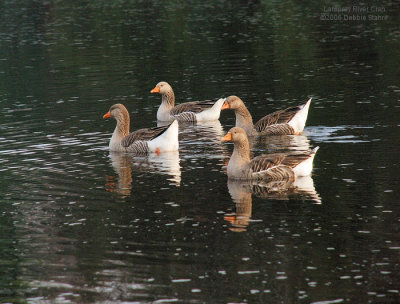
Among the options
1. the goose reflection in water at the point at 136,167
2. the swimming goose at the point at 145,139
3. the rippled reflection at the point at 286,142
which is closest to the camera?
the goose reflection in water at the point at 136,167

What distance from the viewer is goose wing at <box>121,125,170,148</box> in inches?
933

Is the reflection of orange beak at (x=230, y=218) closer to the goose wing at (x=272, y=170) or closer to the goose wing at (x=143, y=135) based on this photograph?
the goose wing at (x=272, y=170)

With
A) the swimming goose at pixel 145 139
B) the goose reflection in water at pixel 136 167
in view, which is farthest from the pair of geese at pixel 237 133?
the goose reflection in water at pixel 136 167

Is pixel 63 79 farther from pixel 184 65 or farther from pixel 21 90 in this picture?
pixel 184 65

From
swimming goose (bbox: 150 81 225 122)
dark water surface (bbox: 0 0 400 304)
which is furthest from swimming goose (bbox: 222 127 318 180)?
swimming goose (bbox: 150 81 225 122)

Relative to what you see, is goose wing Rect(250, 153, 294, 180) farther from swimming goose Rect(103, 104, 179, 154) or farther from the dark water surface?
swimming goose Rect(103, 104, 179, 154)

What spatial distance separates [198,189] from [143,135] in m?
5.47

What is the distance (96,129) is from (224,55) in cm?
1760

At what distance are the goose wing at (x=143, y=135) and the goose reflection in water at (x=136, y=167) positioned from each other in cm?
39

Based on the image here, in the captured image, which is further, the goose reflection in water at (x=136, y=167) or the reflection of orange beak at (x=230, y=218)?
the goose reflection in water at (x=136, y=167)

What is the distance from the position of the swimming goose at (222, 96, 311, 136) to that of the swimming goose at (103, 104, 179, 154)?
3.39 metres

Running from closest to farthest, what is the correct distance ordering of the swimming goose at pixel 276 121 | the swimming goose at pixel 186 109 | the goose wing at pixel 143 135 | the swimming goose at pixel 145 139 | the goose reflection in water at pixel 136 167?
the goose reflection in water at pixel 136 167 < the swimming goose at pixel 145 139 < the goose wing at pixel 143 135 < the swimming goose at pixel 276 121 < the swimming goose at pixel 186 109

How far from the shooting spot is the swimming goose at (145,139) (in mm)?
23375

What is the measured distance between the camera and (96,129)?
27.5 meters
